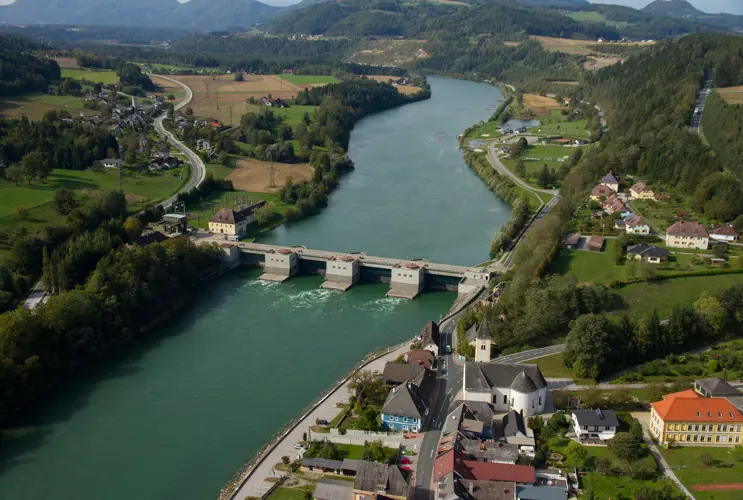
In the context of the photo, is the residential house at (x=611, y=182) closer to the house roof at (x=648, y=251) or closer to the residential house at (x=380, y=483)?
the house roof at (x=648, y=251)

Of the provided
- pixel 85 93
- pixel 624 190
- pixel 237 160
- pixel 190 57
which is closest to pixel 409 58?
pixel 190 57

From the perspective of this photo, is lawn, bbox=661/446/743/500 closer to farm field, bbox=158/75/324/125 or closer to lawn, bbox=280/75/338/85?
farm field, bbox=158/75/324/125

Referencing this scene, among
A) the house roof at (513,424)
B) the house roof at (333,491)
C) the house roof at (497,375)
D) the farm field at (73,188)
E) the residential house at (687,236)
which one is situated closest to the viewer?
the house roof at (333,491)

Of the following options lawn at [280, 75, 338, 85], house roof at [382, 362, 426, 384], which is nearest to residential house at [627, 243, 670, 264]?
house roof at [382, 362, 426, 384]

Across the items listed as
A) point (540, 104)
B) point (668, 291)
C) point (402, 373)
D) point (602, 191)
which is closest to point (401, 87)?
point (540, 104)

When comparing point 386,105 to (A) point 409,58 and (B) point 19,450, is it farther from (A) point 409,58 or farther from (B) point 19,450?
(B) point 19,450

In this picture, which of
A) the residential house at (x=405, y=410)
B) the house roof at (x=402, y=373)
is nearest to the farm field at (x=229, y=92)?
the house roof at (x=402, y=373)
